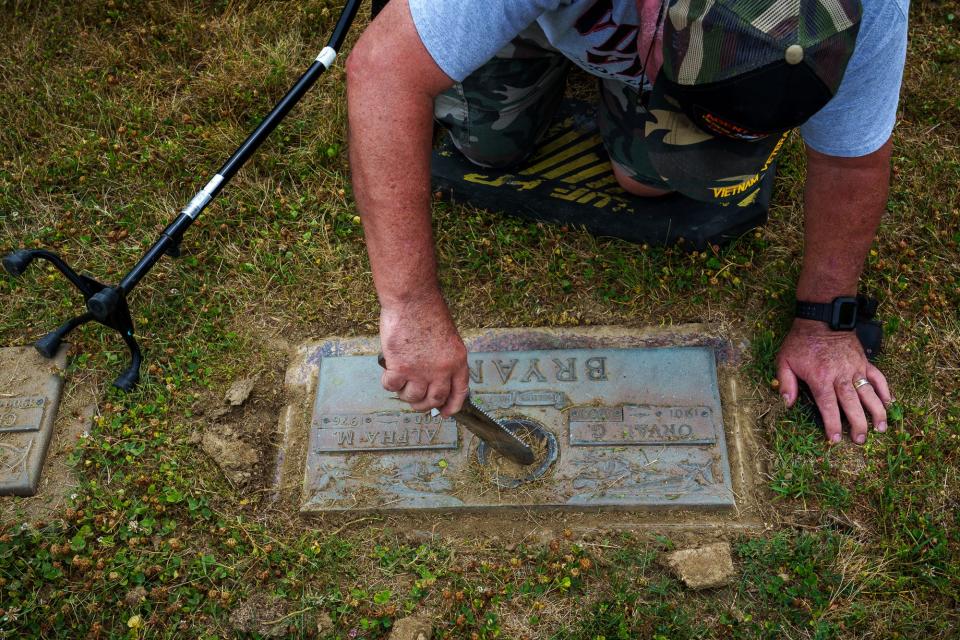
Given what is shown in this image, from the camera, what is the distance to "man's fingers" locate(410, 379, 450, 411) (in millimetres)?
A: 1812

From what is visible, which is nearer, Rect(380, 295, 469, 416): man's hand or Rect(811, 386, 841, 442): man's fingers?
Rect(380, 295, 469, 416): man's hand

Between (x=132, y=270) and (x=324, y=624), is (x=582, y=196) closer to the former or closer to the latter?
(x=132, y=270)

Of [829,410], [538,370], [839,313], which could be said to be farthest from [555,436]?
[839,313]

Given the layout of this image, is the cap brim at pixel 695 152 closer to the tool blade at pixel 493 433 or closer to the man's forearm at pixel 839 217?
the man's forearm at pixel 839 217

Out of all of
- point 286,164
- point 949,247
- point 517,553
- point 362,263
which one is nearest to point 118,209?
point 286,164

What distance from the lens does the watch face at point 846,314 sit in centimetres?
223

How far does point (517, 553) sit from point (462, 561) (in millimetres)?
148

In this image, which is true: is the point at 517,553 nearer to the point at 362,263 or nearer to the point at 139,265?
the point at 362,263

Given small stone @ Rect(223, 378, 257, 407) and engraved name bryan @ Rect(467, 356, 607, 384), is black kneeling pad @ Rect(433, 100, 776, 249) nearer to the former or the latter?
engraved name bryan @ Rect(467, 356, 607, 384)

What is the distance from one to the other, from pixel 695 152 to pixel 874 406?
0.91 metres

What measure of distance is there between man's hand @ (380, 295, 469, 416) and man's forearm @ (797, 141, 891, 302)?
1.10 m

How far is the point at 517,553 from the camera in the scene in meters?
2.10

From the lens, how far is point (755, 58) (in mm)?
1508

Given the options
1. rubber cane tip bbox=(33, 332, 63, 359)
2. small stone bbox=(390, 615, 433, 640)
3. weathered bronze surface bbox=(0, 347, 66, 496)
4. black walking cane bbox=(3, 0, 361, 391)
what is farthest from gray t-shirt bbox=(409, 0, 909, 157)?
weathered bronze surface bbox=(0, 347, 66, 496)
